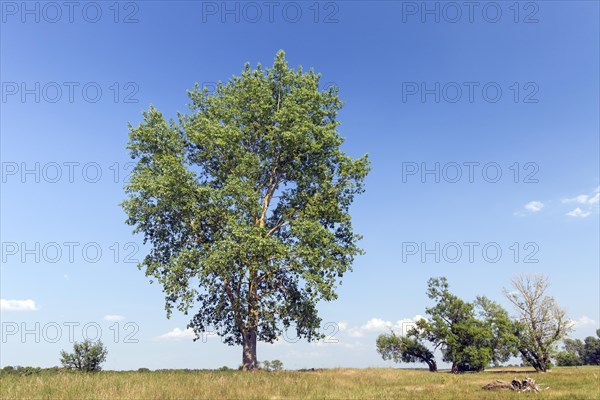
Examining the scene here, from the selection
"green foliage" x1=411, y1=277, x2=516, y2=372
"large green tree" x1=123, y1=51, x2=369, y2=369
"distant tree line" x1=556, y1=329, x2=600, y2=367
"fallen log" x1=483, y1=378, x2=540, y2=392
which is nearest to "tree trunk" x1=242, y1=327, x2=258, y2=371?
"large green tree" x1=123, y1=51, x2=369, y2=369

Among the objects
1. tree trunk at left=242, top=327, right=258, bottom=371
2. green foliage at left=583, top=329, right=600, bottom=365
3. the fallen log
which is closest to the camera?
the fallen log

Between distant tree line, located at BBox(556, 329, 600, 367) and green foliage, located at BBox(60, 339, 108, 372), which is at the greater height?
green foliage, located at BBox(60, 339, 108, 372)

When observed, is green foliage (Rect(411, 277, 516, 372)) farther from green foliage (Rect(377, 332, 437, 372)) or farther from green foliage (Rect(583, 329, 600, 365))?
green foliage (Rect(583, 329, 600, 365))

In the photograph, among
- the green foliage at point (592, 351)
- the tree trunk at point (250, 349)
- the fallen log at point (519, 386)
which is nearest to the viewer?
the fallen log at point (519, 386)

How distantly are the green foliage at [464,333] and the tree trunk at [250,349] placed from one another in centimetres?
2856

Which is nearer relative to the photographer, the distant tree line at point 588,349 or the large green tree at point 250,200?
the large green tree at point 250,200

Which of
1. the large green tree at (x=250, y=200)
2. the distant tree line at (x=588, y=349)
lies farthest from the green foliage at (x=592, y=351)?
the large green tree at (x=250, y=200)

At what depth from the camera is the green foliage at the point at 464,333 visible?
46625mm

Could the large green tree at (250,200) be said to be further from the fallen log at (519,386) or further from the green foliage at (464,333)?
the green foliage at (464,333)

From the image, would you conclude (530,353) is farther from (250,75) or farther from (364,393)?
(250,75)

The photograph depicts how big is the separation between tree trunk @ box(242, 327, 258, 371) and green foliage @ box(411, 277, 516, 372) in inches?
1124

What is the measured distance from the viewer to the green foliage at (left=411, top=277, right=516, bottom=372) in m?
46.6

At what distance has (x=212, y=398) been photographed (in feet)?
46.7

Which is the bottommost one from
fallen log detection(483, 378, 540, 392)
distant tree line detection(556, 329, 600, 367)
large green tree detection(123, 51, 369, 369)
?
distant tree line detection(556, 329, 600, 367)
